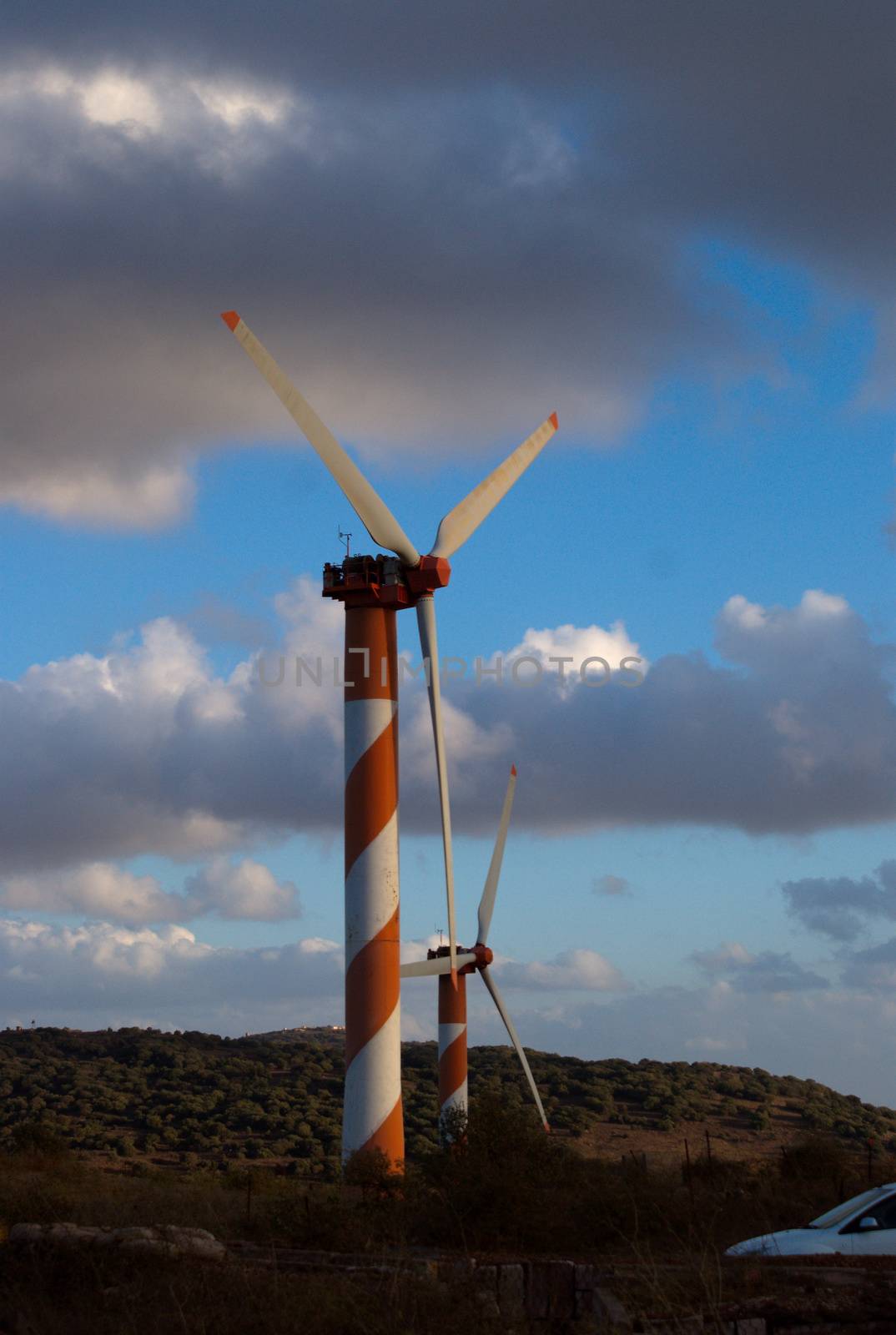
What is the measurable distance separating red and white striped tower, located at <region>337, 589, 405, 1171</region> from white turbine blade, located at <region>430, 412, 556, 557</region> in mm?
4830

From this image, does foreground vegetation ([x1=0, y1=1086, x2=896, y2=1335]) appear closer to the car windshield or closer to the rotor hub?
the car windshield

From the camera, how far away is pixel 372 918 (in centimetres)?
3222

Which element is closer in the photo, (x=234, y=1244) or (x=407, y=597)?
(x=234, y=1244)

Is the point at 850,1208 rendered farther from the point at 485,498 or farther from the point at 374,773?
the point at 485,498

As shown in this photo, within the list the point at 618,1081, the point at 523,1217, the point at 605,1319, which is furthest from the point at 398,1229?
the point at 618,1081

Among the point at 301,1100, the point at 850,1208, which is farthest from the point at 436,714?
the point at 301,1100

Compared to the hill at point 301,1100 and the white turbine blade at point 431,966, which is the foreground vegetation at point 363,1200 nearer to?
the hill at point 301,1100

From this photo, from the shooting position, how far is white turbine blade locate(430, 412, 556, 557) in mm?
36875

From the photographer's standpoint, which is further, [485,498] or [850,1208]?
[485,498]

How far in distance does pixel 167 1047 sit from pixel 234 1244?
80026 mm

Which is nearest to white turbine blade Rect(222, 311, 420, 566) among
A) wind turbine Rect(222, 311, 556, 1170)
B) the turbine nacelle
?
wind turbine Rect(222, 311, 556, 1170)

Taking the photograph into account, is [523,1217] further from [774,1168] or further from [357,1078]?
[774,1168]

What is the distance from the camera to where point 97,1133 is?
65.9m

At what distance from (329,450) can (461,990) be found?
26.7 m
